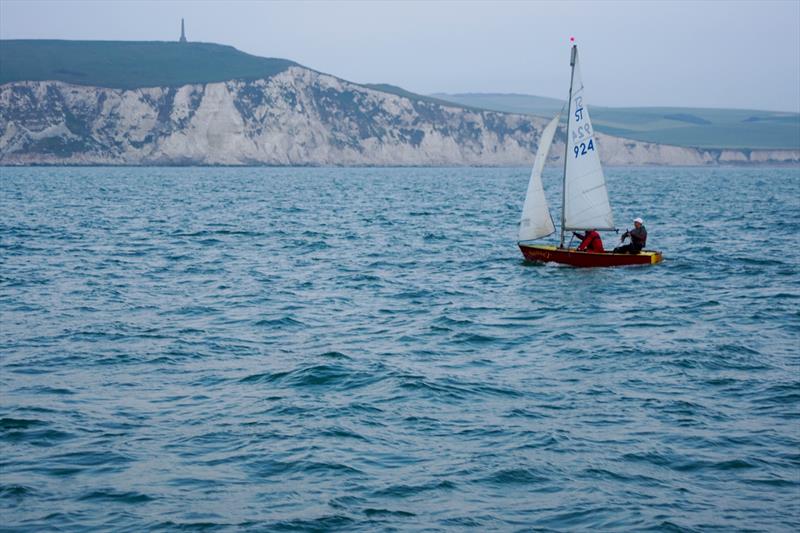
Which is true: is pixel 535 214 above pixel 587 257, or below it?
above

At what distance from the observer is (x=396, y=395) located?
656 inches

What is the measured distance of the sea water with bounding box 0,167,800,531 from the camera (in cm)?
1172

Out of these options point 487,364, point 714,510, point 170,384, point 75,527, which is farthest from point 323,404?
point 714,510

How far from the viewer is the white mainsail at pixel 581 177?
3369 cm

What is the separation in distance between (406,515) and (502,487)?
1610mm

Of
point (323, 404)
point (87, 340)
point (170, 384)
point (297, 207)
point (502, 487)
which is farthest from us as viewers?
point (297, 207)

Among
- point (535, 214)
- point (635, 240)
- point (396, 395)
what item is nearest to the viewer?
point (396, 395)

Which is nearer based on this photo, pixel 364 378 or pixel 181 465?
pixel 181 465

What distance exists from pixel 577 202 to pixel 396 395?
774 inches

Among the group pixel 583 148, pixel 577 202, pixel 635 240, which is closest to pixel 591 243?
pixel 635 240

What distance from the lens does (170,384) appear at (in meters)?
17.3

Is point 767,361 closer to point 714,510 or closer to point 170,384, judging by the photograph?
point 714,510

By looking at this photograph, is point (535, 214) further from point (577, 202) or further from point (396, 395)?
point (396, 395)

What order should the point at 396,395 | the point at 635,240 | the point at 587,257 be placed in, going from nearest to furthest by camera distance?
the point at 396,395 < the point at 587,257 < the point at 635,240
